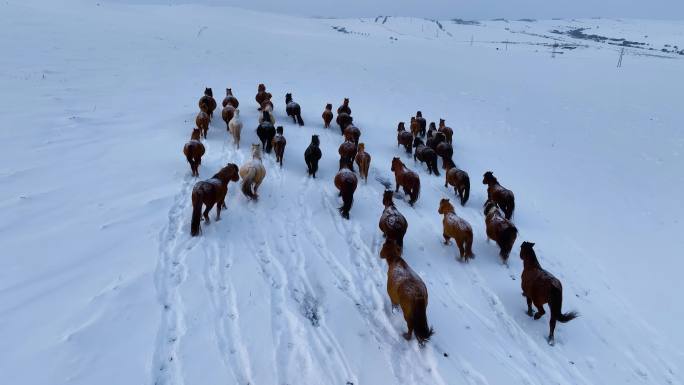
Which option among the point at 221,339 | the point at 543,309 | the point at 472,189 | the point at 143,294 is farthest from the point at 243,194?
the point at 472,189

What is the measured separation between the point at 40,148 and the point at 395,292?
8473 mm

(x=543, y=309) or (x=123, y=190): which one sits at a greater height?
(x=123, y=190)

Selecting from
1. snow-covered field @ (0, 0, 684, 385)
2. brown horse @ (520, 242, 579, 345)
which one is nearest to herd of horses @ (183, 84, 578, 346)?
brown horse @ (520, 242, 579, 345)

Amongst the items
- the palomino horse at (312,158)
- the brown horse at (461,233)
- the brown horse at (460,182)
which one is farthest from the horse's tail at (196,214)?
the brown horse at (460,182)

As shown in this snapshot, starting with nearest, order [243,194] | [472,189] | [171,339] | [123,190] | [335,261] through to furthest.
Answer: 1. [171,339]
2. [335,261]
3. [123,190]
4. [243,194]
5. [472,189]

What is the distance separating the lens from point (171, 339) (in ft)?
14.9

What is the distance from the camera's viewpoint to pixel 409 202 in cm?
977

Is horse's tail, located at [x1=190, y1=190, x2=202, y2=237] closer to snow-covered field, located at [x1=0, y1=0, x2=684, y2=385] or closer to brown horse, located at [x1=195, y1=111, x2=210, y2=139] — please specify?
snow-covered field, located at [x1=0, y1=0, x2=684, y2=385]

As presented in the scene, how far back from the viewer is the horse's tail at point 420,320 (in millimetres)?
5027

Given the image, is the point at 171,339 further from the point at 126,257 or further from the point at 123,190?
the point at 123,190

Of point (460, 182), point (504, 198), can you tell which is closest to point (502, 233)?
point (504, 198)

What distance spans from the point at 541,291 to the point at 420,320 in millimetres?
2173

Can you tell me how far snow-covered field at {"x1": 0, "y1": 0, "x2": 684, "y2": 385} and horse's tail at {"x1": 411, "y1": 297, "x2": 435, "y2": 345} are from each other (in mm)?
213

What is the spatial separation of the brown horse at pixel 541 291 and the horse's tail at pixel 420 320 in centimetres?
208
